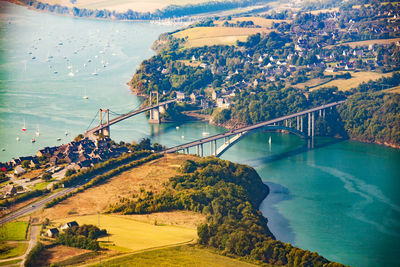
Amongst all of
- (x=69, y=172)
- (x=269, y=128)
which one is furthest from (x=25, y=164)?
(x=269, y=128)

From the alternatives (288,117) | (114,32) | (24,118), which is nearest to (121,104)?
(24,118)

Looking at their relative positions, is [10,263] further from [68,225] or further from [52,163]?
[52,163]

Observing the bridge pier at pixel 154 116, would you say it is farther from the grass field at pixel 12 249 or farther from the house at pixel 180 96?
the grass field at pixel 12 249

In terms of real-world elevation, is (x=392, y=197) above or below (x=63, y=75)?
below

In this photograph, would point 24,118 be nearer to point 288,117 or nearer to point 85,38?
point 288,117

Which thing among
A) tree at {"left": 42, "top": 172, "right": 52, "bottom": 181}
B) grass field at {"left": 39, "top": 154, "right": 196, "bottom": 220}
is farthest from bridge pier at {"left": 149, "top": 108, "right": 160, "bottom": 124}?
tree at {"left": 42, "top": 172, "right": 52, "bottom": 181}
